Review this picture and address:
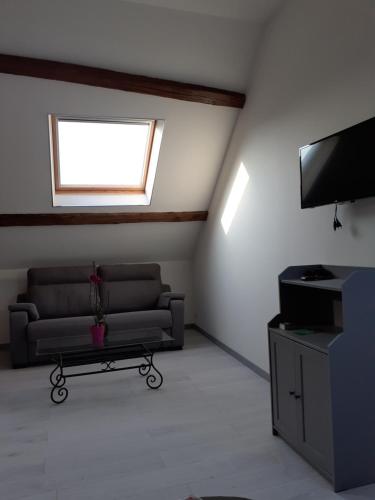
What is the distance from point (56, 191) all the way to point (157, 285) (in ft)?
5.47

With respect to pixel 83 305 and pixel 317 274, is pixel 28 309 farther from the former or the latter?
pixel 317 274

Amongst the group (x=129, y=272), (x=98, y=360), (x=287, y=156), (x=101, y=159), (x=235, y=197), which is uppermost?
(x=101, y=159)

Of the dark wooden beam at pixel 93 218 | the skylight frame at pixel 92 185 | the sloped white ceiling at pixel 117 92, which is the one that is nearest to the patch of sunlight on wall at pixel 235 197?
the sloped white ceiling at pixel 117 92

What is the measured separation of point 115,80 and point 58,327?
2.54 meters

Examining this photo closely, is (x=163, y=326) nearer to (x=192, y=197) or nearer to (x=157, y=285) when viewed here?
(x=157, y=285)

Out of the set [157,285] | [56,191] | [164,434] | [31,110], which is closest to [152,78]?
[31,110]

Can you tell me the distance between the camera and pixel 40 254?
5.21 m

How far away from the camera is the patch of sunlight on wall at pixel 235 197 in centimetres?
422

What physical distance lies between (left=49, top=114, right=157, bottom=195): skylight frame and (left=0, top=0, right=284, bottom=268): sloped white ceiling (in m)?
0.26

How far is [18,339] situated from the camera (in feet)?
14.4

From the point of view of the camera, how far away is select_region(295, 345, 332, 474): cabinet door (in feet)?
7.15

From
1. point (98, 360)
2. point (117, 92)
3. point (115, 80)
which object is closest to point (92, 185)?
point (117, 92)

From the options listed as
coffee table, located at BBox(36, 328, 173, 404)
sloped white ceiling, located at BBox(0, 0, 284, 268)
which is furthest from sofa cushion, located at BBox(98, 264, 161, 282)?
coffee table, located at BBox(36, 328, 173, 404)

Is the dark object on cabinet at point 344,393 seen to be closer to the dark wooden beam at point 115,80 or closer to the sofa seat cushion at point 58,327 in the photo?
the dark wooden beam at point 115,80
